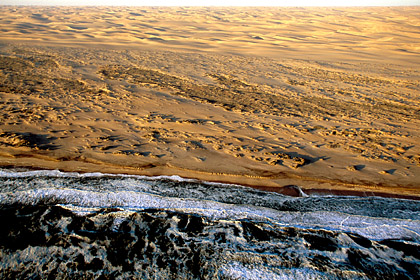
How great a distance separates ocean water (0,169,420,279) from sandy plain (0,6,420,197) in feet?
1.48

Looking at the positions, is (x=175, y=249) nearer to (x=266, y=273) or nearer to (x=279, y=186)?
(x=266, y=273)

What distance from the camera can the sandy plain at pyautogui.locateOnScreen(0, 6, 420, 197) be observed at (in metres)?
4.14

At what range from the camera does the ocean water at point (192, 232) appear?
242 cm

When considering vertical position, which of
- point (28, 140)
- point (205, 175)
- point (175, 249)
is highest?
point (175, 249)

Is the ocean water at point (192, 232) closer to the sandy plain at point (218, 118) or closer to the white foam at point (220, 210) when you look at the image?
the white foam at point (220, 210)

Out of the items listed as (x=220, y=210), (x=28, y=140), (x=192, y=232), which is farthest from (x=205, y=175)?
(x=28, y=140)

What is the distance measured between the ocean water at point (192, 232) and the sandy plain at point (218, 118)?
45 centimetres

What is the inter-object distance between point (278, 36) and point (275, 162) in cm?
1726

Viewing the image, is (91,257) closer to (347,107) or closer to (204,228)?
(204,228)

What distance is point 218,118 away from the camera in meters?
5.77

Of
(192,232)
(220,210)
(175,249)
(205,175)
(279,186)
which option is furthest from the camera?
(205,175)

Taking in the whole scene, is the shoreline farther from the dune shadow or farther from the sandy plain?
the dune shadow

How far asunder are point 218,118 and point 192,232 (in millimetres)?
3275

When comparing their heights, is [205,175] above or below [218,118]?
below
